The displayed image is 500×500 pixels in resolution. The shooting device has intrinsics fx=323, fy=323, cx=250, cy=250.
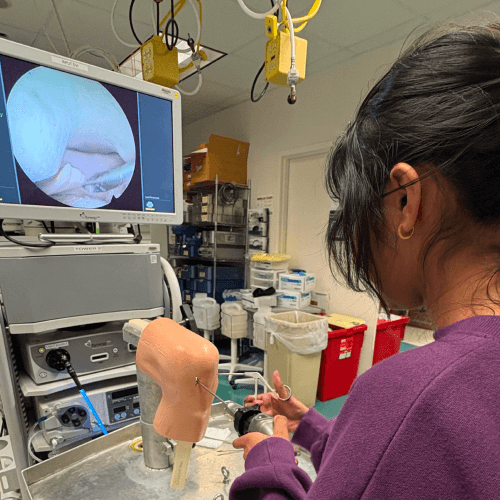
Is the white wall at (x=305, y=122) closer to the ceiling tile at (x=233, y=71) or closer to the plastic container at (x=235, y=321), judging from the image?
the ceiling tile at (x=233, y=71)

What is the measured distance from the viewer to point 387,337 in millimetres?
2781

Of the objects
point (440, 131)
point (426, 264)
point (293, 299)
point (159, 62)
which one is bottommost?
point (293, 299)

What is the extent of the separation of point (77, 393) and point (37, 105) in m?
0.72

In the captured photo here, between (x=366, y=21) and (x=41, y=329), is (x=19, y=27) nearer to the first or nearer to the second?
(x=366, y=21)

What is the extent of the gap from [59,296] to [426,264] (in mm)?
770

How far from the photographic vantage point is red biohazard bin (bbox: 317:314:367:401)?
8.00ft

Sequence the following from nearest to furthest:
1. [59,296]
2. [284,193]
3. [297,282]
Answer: [59,296] < [297,282] < [284,193]

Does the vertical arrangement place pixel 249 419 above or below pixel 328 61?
below

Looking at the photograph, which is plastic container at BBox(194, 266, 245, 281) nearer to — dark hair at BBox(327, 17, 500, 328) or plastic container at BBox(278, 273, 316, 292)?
plastic container at BBox(278, 273, 316, 292)

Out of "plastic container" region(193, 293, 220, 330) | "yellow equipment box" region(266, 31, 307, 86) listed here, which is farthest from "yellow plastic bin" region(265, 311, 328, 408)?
"yellow equipment box" region(266, 31, 307, 86)

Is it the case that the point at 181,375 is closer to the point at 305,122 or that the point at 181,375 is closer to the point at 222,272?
the point at 305,122

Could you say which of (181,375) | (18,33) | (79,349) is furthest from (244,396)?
(18,33)

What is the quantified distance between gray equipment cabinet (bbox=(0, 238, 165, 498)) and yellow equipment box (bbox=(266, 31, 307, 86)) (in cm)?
56

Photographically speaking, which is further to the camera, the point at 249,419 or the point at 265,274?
the point at 265,274
